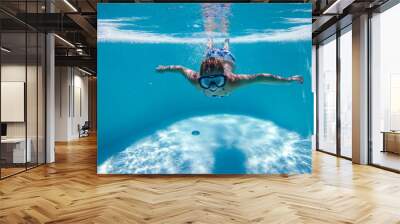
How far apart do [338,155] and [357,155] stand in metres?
1.28

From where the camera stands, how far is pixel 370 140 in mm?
7703

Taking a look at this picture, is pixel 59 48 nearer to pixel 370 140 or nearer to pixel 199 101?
pixel 199 101

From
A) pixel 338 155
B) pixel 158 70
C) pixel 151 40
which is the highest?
pixel 151 40

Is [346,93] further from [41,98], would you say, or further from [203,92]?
[41,98]

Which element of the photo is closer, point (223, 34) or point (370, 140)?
point (223, 34)

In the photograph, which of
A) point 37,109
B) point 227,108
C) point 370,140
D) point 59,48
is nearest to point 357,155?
point 370,140

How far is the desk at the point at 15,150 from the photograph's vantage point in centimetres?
650

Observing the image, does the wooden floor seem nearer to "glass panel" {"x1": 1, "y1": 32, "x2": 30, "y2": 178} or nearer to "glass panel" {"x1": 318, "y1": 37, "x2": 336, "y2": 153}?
"glass panel" {"x1": 1, "y1": 32, "x2": 30, "y2": 178}

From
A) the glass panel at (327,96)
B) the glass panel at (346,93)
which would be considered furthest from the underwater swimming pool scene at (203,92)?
the glass panel at (327,96)

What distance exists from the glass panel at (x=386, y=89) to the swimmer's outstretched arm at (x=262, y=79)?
2212 millimetres

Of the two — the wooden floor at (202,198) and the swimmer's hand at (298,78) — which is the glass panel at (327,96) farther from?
the swimmer's hand at (298,78)

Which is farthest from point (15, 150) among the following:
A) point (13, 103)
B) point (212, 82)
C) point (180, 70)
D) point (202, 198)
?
point (202, 198)

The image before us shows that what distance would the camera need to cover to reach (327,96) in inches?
403

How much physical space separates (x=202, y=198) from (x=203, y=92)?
2172mm
